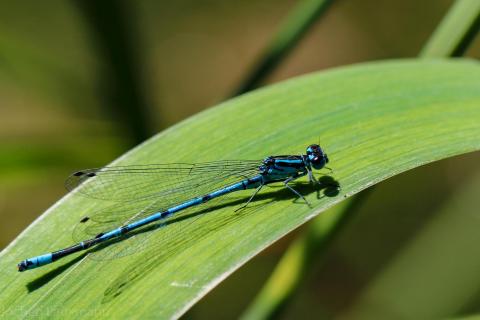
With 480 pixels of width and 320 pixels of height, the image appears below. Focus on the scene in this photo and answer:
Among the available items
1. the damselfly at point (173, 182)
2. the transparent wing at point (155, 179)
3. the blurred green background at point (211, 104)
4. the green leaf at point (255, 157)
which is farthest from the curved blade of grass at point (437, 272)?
the transparent wing at point (155, 179)

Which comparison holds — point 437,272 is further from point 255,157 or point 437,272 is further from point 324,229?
point 255,157

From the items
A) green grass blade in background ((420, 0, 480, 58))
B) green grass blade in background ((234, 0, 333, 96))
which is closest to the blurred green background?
green grass blade in background ((234, 0, 333, 96))

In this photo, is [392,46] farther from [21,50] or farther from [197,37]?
[21,50]

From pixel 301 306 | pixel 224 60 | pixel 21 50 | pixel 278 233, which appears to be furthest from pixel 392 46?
pixel 278 233

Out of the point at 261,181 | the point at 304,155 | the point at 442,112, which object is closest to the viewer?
the point at 442,112

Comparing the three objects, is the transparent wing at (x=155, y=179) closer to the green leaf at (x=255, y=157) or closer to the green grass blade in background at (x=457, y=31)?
the green leaf at (x=255, y=157)
